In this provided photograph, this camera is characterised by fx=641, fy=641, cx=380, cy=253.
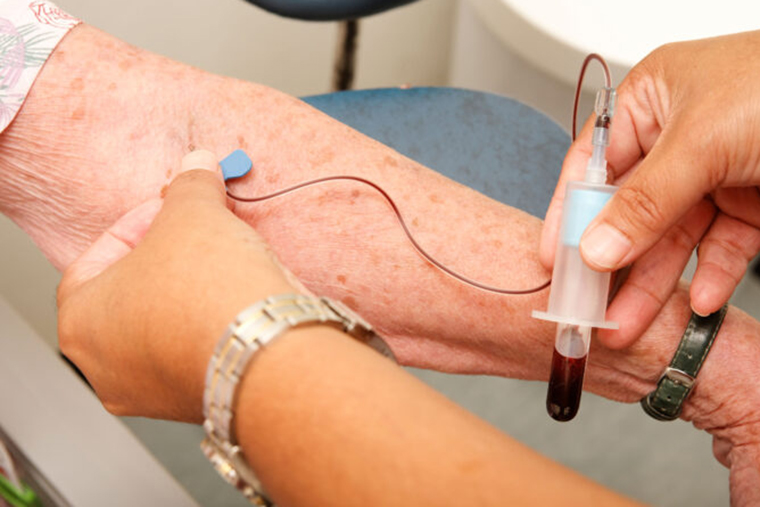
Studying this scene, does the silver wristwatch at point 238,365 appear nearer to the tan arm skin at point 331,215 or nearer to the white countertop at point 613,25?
the tan arm skin at point 331,215

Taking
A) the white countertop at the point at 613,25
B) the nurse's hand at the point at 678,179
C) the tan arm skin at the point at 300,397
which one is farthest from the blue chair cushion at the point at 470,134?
the tan arm skin at the point at 300,397

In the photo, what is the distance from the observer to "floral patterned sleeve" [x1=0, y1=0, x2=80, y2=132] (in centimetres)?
83

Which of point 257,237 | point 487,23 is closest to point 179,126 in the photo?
point 257,237

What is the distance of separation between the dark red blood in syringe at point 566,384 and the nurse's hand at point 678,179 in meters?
0.11

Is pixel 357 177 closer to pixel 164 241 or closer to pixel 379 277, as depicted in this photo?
pixel 379 277

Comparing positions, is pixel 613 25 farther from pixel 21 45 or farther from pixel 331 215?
pixel 21 45

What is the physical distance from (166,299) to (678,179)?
54cm

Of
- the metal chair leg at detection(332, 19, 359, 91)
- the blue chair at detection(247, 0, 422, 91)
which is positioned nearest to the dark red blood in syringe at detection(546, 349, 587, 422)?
the blue chair at detection(247, 0, 422, 91)

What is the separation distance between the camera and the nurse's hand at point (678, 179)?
69 centimetres

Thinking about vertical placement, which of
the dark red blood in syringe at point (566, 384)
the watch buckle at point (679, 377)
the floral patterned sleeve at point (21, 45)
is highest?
the floral patterned sleeve at point (21, 45)

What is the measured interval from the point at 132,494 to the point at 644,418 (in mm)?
1458

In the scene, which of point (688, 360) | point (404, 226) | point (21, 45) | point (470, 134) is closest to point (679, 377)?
point (688, 360)

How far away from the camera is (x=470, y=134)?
3.87 feet

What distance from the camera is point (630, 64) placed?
3.60ft
